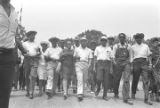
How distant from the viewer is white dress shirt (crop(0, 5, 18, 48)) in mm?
3684

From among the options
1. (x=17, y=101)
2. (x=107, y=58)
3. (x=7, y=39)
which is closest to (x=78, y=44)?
(x=107, y=58)

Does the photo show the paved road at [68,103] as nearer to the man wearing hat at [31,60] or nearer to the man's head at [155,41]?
the man wearing hat at [31,60]

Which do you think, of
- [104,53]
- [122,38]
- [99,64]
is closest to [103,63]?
[99,64]

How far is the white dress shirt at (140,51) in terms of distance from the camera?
9.45 metres

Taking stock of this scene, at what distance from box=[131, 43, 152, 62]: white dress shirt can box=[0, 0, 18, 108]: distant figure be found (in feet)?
20.2

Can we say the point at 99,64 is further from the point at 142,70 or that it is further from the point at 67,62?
the point at 142,70

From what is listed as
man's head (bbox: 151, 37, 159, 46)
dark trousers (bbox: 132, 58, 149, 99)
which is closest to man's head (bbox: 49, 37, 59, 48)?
dark trousers (bbox: 132, 58, 149, 99)

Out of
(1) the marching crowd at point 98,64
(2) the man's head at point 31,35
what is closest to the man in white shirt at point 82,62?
(1) the marching crowd at point 98,64

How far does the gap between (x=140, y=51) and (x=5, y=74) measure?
6358mm

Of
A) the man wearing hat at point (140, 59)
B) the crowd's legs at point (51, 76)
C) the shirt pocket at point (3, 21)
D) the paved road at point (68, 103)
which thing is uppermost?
the shirt pocket at point (3, 21)

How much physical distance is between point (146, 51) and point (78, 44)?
7.04ft

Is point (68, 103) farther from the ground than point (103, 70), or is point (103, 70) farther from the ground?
point (103, 70)

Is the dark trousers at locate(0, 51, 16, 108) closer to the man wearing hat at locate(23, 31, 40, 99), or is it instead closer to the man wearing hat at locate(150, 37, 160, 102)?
the man wearing hat at locate(23, 31, 40, 99)

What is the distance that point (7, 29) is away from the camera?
3.74 metres
